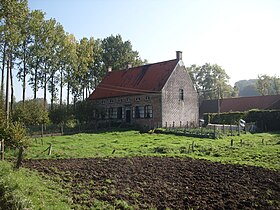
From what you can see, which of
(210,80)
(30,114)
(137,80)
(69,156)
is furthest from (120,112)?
(210,80)

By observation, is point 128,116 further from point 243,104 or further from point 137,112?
point 243,104

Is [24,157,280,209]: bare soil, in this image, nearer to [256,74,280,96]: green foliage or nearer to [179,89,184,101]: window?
[179,89,184,101]: window

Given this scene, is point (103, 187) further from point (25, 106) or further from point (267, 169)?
point (25, 106)

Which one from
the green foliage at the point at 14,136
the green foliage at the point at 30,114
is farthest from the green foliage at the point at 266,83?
the green foliage at the point at 14,136

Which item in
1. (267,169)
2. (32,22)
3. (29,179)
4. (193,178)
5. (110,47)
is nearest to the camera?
(29,179)

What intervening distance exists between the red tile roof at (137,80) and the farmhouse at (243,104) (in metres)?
18.1

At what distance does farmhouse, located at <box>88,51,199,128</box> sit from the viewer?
118 ft

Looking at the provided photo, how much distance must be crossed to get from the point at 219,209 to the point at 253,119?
33.0 meters

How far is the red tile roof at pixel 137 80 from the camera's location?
123 feet

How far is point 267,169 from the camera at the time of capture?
13.7 metres

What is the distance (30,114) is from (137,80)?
676 inches

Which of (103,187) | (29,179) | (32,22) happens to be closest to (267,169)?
(103,187)

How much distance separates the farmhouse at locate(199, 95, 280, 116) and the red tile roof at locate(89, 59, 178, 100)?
18.1m

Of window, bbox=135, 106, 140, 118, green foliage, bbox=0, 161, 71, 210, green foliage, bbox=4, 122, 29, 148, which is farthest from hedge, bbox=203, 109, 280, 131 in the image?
green foliage, bbox=0, 161, 71, 210
